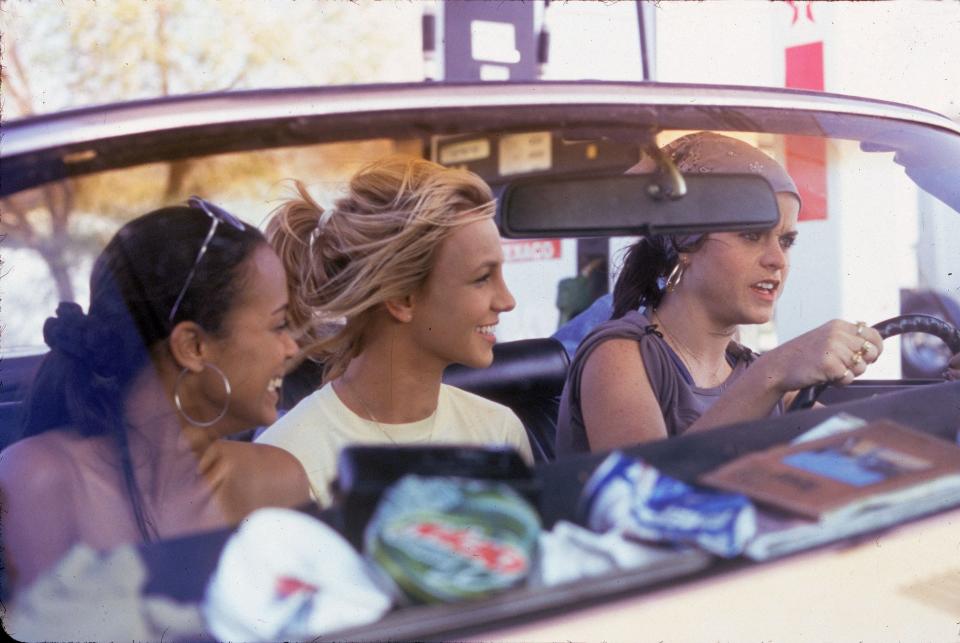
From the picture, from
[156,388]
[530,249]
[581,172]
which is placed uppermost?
[581,172]

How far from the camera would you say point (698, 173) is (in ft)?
5.63

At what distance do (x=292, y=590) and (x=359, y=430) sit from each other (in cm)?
49

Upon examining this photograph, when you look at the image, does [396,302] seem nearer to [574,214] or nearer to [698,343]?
[574,214]

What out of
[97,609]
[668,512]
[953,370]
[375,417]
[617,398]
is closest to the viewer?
[97,609]

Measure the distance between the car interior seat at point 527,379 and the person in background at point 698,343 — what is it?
4cm

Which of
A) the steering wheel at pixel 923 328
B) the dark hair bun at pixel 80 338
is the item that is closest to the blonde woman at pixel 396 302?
the dark hair bun at pixel 80 338

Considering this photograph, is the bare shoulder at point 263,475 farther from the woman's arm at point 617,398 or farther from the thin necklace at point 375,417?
the woman's arm at point 617,398

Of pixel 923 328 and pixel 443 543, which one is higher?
pixel 923 328

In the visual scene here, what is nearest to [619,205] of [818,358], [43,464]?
[818,358]

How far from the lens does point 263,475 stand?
1471mm

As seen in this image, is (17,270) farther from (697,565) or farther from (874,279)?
(874,279)

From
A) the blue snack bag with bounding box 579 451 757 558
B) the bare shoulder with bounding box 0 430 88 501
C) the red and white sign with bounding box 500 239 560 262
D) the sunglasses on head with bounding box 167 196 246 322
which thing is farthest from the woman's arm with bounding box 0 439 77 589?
the red and white sign with bounding box 500 239 560 262

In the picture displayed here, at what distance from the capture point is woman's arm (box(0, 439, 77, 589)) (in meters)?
1.24

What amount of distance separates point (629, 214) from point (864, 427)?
0.50 metres
